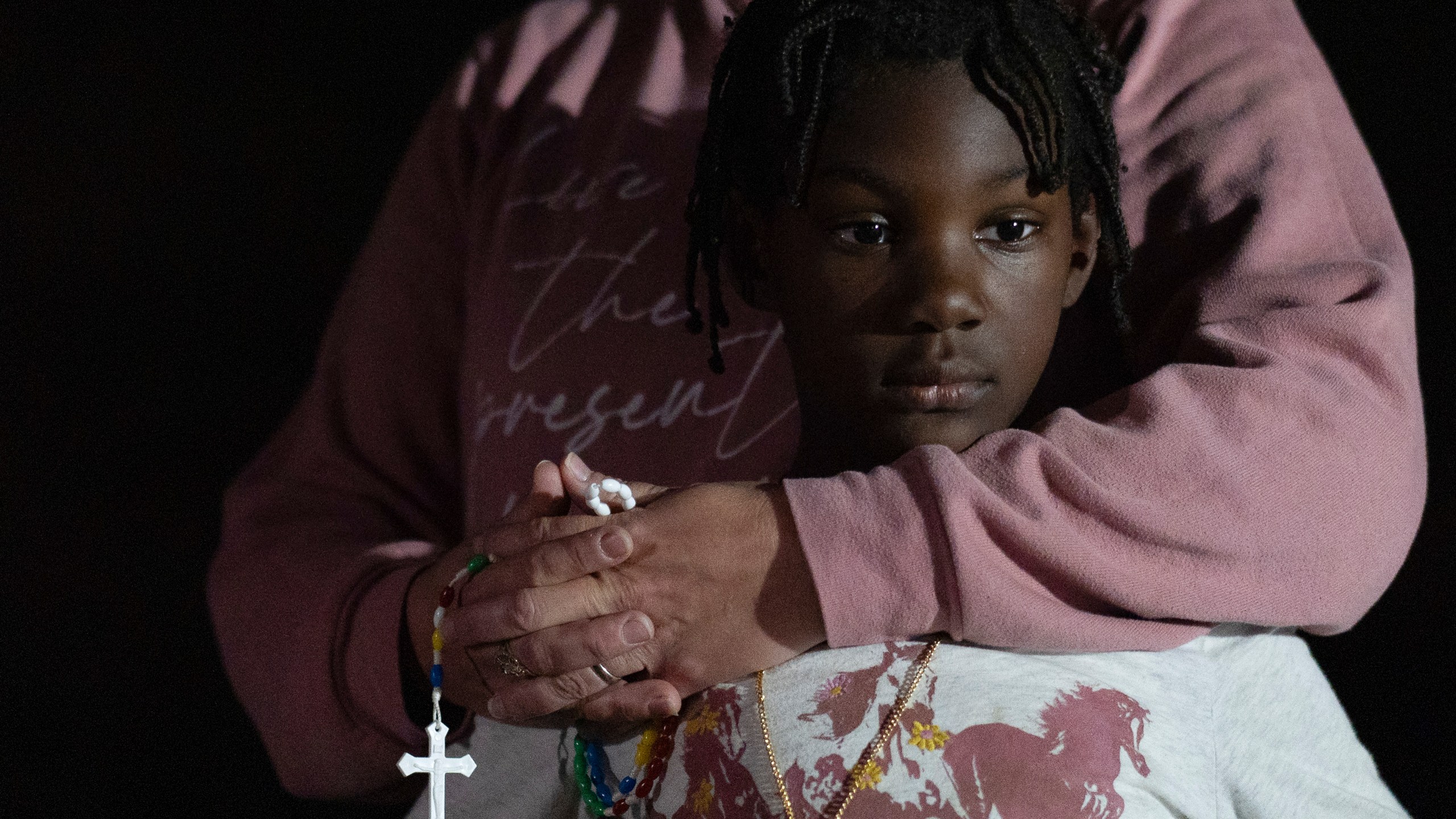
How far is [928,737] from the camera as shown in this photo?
0.82 meters

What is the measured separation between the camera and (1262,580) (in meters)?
0.87

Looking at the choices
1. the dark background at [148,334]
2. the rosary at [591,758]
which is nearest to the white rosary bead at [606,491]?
the rosary at [591,758]

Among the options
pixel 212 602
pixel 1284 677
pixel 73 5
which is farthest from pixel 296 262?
pixel 1284 677

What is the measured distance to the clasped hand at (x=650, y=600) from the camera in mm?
854

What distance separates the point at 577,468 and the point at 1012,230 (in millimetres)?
326

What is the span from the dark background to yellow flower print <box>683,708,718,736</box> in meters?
0.92

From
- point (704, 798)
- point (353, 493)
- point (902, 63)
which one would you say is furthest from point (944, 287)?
point (353, 493)

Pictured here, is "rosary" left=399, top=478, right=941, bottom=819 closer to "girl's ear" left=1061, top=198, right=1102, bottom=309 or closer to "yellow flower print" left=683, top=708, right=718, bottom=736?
"yellow flower print" left=683, top=708, right=718, bottom=736

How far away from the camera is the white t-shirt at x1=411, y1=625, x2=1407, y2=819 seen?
81 centimetres

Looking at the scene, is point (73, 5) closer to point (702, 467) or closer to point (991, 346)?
point (702, 467)

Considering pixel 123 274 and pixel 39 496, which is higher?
pixel 123 274

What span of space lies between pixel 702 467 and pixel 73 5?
1.01 m

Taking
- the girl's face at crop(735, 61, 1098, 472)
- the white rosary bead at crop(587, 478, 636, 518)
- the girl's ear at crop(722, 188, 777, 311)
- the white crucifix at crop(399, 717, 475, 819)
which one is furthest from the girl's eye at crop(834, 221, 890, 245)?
the white crucifix at crop(399, 717, 475, 819)

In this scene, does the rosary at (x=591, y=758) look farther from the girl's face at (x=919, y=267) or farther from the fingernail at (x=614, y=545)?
the girl's face at (x=919, y=267)
